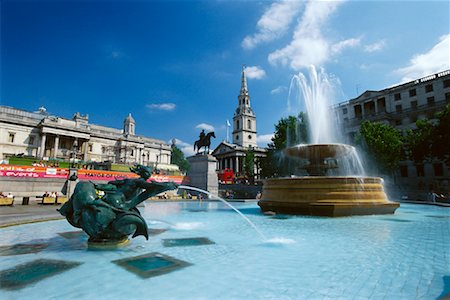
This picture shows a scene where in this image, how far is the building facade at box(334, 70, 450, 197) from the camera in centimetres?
3612

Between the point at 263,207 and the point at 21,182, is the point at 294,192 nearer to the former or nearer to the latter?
the point at 263,207

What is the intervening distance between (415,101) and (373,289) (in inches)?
1963

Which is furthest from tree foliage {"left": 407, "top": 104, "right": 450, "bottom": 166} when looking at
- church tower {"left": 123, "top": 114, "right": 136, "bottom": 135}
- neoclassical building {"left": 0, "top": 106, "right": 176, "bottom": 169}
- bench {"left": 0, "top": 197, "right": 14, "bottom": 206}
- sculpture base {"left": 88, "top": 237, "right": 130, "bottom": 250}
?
church tower {"left": 123, "top": 114, "right": 136, "bottom": 135}

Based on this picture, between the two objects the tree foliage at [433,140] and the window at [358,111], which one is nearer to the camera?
the tree foliage at [433,140]

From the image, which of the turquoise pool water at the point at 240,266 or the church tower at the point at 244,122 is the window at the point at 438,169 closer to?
the turquoise pool water at the point at 240,266

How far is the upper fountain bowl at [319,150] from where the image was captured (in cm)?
1253

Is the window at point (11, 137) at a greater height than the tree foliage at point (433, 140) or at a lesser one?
greater

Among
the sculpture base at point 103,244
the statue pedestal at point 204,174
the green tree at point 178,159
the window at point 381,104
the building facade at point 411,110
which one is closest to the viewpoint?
the sculpture base at point 103,244

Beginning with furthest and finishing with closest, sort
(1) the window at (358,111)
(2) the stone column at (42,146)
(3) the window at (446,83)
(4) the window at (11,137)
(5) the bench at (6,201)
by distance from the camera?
(2) the stone column at (42,146), (1) the window at (358,111), (4) the window at (11,137), (3) the window at (446,83), (5) the bench at (6,201)

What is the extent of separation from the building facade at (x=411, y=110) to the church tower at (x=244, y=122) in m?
Answer: 38.8

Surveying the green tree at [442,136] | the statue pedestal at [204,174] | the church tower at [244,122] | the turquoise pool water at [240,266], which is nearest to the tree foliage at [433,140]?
the green tree at [442,136]

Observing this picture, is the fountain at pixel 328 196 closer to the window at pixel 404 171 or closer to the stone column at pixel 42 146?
the window at pixel 404 171

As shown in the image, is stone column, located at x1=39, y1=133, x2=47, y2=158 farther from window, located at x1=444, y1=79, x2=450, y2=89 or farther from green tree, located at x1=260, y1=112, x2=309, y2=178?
window, located at x1=444, y1=79, x2=450, y2=89

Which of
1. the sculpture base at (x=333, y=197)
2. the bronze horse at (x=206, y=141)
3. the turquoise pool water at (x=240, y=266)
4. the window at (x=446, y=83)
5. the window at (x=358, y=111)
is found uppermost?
the window at (x=446, y=83)
